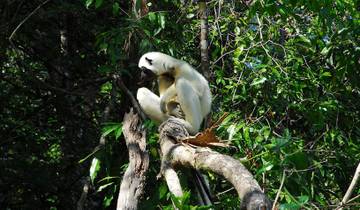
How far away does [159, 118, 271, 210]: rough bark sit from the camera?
2424 millimetres

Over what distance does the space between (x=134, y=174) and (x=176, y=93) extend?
5.71ft

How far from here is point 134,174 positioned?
15.6ft

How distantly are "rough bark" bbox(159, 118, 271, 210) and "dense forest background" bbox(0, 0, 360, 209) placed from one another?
0.76 meters

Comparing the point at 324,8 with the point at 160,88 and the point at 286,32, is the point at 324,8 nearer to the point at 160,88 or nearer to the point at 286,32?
the point at 160,88

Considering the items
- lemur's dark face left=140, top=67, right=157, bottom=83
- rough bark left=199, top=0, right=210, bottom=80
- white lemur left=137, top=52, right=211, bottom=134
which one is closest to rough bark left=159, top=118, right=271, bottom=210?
white lemur left=137, top=52, right=211, bottom=134

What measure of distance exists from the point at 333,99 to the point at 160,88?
7.28 ft

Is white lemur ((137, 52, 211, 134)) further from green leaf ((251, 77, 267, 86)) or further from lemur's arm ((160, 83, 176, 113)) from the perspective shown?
green leaf ((251, 77, 267, 86))

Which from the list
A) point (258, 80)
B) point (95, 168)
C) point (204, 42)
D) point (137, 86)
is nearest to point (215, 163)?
point (95, 168)

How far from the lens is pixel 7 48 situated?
809 cm

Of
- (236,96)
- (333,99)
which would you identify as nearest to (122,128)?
(236,96)

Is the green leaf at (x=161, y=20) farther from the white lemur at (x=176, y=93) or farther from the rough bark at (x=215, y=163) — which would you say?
the rough bark at (x=215, y=163)

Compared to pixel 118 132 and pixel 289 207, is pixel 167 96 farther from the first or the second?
pixel 289 207

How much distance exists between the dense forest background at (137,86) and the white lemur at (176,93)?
0.19 m

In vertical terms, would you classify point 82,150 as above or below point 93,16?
below
